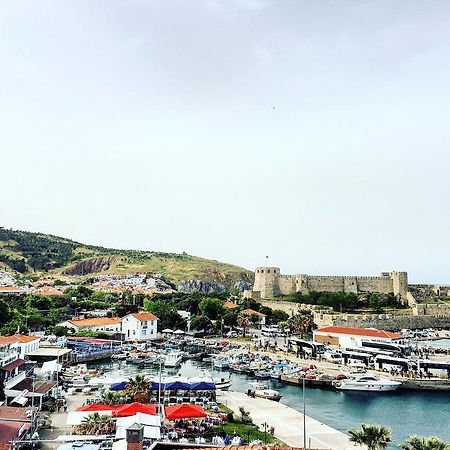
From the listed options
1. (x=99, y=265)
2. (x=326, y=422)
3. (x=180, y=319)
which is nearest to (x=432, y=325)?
(x=180, y=319)

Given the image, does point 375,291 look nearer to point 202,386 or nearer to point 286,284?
point 286,284

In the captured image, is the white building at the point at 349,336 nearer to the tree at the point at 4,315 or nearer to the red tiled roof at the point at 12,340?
the red tiled roof at the point at 12,340

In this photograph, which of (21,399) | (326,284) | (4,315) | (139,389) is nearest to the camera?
(21,399)

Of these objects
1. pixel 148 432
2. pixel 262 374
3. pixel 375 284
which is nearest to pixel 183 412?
pixel 148 432

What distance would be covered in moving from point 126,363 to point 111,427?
908 inches

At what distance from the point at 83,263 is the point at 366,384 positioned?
10190 cm

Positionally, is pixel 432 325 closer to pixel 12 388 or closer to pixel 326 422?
pixel 326 422

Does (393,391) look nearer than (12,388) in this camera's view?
No

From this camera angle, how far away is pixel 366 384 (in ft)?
102

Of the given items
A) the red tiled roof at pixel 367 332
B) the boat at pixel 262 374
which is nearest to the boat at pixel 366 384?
the boat at pixel 262 374

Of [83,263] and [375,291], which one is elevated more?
[83,263]

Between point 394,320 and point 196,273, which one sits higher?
point 196,273

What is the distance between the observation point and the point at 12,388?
2283 centimetres

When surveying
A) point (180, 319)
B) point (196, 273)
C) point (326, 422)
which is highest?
point (196, 273)
